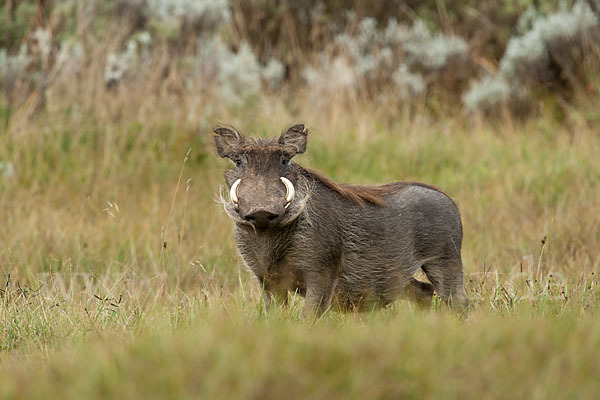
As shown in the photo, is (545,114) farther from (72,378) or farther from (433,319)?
(72,378)

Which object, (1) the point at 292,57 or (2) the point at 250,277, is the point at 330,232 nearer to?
(2) the point at 250,277

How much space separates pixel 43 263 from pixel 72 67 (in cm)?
314

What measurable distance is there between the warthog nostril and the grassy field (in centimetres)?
39

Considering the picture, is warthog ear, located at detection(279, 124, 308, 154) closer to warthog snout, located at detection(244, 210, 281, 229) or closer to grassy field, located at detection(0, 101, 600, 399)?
warthog snout, located at detection(244, 210, 281, 229)

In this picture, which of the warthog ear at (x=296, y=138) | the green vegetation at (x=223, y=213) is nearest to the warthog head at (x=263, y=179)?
the warthog ear at (x=296, y=138)

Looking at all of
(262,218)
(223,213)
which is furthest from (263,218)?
(223,213)

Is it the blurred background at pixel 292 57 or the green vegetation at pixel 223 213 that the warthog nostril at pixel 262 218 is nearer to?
the green vegetation at pixel 223 213

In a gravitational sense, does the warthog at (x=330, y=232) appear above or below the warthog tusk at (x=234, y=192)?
below

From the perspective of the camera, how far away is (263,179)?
146 inches

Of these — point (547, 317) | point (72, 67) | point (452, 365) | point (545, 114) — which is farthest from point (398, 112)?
point (452, 365)

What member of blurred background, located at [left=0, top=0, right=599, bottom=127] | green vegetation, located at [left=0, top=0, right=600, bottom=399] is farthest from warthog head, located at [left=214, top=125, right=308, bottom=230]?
blurred background, located at [left=0, top=0, right=599, bottom=127]

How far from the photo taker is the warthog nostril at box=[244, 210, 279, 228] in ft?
11.7

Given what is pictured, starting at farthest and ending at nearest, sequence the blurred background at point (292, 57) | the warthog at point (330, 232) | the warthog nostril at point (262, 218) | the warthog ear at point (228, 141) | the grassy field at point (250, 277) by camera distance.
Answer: the blurred background at point (292, 57) → the warthog ear at point (228, 141) → the warthog at point (330, 232) → the warthog nostril at point (262, 218) → the grassy field at point (250, 277)

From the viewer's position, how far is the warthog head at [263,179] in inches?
142
